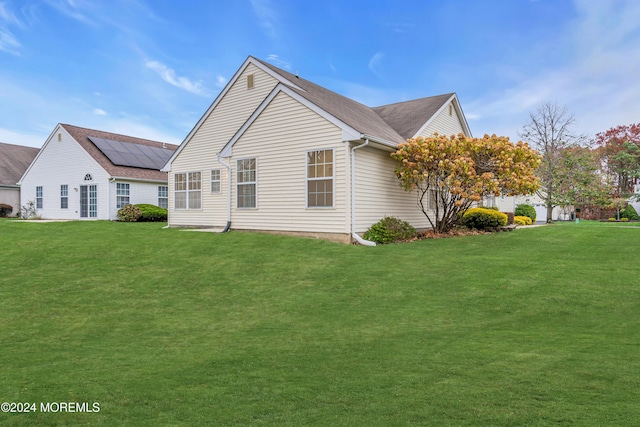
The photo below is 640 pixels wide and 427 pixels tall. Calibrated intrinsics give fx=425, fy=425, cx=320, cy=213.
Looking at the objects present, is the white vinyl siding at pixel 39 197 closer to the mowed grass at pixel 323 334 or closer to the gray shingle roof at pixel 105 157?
the gray shingle roof at pixel 105 157

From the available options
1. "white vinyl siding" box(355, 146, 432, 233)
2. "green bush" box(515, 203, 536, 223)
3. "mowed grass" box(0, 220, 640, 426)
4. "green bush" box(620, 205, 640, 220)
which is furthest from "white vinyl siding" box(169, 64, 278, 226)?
"green bush" box(620, 205, 640, 220)

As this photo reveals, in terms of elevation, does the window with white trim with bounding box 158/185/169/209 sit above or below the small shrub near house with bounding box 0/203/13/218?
above

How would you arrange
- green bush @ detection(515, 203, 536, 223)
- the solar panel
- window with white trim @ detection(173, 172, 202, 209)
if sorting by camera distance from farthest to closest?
1. green bush @ detection(515, 203, 536, 223)
2. the solar panel
3. window with white trim @ detection(173, 172, 202, 209)

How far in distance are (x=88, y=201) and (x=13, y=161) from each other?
1472 centimetres

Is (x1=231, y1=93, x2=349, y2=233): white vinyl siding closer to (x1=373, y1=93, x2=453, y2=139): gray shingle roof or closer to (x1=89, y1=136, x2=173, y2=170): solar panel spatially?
(x1=373, y1=93, x2=453, y2=139): gray shingle roof

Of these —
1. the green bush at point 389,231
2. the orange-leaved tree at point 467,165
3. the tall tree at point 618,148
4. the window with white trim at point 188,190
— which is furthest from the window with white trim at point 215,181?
the tall tree at point 618,148

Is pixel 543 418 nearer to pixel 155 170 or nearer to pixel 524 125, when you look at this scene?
pixel 155 170

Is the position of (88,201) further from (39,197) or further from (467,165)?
(467,165)

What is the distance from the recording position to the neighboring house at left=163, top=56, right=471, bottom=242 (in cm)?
1434

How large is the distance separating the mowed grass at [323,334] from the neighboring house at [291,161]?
2.26 m

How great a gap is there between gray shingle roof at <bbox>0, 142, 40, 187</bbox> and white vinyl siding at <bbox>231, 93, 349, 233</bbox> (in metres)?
25.9

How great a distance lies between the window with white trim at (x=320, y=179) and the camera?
14461 millimetres

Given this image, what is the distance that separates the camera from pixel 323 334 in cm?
622

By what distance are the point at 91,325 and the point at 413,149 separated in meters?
11.4
